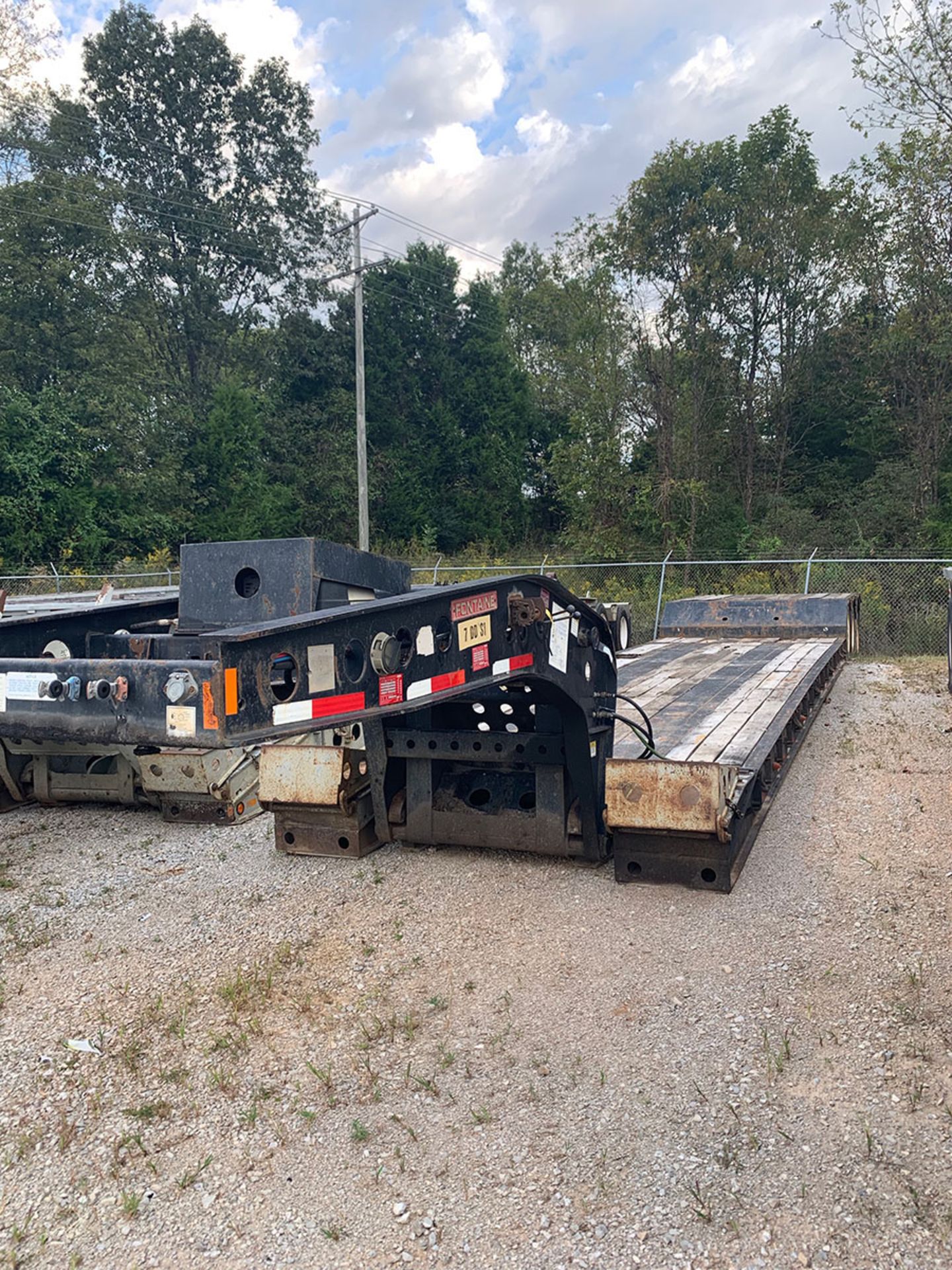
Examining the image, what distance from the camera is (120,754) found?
5.93 m

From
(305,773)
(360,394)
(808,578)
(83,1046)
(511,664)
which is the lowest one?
(83,1046)

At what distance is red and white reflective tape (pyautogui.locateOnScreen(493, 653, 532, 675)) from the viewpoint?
334 cm

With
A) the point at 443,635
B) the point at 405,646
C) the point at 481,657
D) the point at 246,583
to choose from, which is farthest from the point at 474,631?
the point at 246,583

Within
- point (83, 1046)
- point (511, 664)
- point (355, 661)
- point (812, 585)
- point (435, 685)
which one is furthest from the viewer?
point (812, 585)

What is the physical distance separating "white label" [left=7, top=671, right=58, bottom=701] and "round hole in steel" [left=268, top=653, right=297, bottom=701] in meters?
0.54

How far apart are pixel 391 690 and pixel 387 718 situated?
2.04 metres

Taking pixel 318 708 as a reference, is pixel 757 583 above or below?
below

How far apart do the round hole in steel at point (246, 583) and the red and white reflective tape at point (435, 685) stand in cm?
71

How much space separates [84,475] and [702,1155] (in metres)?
24.3

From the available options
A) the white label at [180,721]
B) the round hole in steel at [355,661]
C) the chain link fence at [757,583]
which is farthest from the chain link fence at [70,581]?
the white label at [180,721]

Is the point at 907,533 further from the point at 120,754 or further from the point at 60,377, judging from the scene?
the point at 60,377

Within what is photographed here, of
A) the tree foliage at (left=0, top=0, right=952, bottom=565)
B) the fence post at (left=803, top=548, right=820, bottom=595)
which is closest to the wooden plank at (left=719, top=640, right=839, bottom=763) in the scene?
the fence post at (left=803, top=548, right=820, bottom=595)

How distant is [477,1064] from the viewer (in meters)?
2.99

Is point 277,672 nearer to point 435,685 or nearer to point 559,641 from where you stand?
point 435,685
